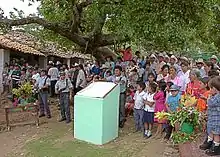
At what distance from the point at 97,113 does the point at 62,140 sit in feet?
4.40

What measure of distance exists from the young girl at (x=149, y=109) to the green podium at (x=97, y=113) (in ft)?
2.61

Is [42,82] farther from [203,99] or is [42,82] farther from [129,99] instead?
[203,99]

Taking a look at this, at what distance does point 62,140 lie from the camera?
32.7 ft

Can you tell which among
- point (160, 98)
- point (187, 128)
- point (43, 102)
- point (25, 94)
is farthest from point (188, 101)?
point (25, 94)

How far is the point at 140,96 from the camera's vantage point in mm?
10000

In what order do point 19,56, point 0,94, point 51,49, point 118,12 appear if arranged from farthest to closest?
point 51,49, point 19,56, point 0,94, point 118,12

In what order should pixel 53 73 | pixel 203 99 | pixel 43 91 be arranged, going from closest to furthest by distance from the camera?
pixel 203 99
pixel 43 91
pixel 53 73

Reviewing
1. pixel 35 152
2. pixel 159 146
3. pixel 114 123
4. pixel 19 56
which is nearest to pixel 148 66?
pixel 114 123

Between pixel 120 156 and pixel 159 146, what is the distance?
3.46 ft

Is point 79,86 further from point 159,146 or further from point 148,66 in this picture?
point 159,146

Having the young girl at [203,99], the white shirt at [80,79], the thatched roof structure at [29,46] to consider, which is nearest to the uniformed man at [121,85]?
the young girl at [203,99]

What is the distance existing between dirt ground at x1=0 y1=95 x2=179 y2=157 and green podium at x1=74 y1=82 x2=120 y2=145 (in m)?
0.30

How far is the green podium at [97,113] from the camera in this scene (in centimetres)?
941

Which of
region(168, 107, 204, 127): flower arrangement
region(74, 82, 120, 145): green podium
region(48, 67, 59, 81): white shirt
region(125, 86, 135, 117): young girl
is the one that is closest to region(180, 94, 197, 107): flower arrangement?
region(168, 107, 204, 127): flower arrangement
